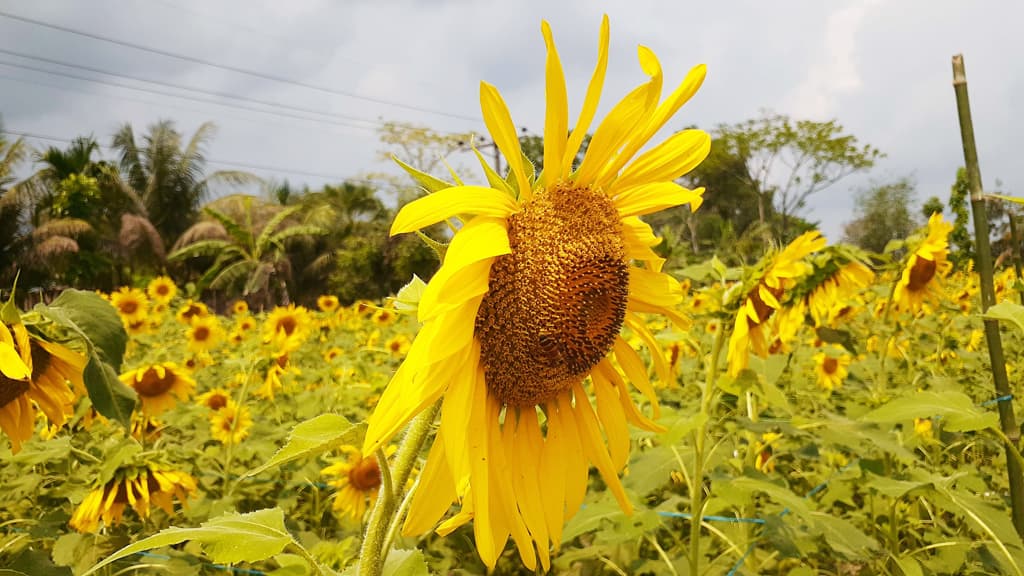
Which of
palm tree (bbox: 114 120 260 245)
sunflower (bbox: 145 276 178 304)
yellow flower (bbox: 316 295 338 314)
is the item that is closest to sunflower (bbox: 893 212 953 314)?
yellow flower (bbox: 316 295 338 314)

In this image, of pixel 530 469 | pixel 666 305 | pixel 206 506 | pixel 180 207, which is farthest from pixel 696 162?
pixel 180 207

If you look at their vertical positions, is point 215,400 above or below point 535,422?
below

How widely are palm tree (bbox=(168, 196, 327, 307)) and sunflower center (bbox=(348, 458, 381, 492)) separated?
1125cm

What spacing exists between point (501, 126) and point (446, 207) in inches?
4.6

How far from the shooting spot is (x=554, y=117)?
Result: 634mm

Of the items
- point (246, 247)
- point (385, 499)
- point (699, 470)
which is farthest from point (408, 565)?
point (246, 247)

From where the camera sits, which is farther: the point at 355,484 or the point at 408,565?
the point at 355,484

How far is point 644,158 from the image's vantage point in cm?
73

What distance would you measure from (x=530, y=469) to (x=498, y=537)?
8 centimetres

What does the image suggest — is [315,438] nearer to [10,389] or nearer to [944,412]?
[10,389]

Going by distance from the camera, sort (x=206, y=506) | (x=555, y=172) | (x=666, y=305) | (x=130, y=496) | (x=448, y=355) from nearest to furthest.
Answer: (x=448, y=355) < (x=555, y=172) < (x=666, y=305) < (x=130, y=496) < (x=206, y=506)

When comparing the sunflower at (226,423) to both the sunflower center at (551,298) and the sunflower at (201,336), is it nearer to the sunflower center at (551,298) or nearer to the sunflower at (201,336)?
the sunflower at (201,336)

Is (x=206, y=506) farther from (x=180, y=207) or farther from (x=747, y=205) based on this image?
(x=747, y=205)

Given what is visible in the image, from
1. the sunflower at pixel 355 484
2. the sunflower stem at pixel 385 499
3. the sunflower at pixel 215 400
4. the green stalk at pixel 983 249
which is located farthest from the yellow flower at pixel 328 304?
the sunflower stem at pixel 385 499
